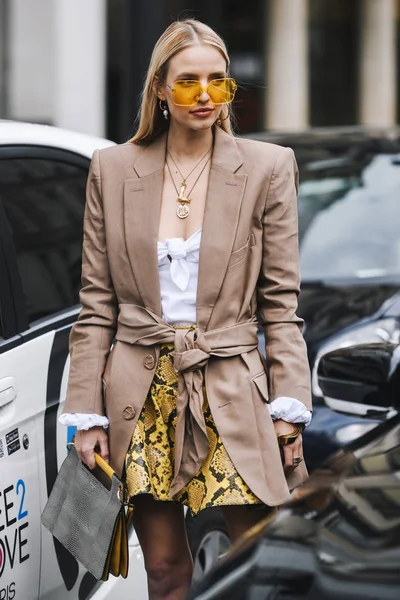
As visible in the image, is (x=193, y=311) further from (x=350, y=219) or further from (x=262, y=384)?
(x=350, y=219)

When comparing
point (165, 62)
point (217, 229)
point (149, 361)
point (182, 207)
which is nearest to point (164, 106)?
point (165, 62)

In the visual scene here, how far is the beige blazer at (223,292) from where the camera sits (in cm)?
305

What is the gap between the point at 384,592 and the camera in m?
2.00

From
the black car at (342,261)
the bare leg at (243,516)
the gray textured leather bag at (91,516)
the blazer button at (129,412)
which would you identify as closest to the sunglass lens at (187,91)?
the blazer button at (129,412)

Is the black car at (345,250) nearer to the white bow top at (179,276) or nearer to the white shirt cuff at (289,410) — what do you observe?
the white shirt cuff at (289,410)

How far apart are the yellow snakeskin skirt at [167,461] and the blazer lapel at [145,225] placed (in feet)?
0.51

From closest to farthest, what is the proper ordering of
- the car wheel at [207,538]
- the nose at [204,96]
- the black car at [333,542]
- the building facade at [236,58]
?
the black car at [333,542] < the nose at [204,96] < the car wheel at [207,538] < the building facade at [236,58]

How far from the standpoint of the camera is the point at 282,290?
3094 mm

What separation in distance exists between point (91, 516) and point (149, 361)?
42cm

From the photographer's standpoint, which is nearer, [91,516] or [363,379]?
[91,516]

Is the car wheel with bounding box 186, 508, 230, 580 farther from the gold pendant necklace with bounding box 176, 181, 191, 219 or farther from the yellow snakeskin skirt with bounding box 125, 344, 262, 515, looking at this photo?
the gold pendant necklace with bounding box 176, 181, 191, 219

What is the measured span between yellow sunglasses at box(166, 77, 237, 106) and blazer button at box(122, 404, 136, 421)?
2.50ft

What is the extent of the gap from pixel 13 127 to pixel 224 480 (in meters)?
1.26

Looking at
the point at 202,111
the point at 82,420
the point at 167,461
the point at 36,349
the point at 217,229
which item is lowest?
the point at 167,461
